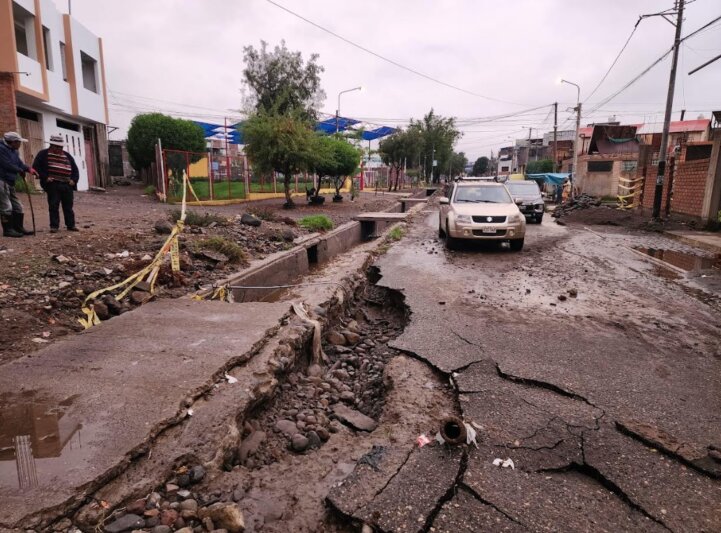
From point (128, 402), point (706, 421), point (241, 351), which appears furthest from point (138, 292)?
point (706, 421)

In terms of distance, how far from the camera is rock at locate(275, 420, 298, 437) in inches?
128

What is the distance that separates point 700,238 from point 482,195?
257 inches

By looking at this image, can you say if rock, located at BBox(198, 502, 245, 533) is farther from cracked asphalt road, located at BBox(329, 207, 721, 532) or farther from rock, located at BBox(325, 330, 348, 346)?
rock, located at BBox(325, 330, 348, 346)

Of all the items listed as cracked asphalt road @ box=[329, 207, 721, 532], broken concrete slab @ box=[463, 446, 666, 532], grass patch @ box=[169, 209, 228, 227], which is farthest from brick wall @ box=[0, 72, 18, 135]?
broken concrete slab @ box=[463, 446, 666, 532]

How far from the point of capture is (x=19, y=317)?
176 inches

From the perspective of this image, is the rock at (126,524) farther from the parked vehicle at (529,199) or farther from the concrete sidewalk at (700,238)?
the parked vehicle at (529,199)

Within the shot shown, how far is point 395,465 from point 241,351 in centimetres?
169

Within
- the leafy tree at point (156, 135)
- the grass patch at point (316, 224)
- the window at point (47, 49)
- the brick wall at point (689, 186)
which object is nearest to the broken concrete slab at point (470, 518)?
the grass patch at point (316, 224)

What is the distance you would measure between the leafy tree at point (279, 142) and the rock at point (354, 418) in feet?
47.1

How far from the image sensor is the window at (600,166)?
3384cm

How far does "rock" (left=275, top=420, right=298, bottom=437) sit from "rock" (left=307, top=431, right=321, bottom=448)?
4.7 inches

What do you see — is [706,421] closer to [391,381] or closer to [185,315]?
[391,381]

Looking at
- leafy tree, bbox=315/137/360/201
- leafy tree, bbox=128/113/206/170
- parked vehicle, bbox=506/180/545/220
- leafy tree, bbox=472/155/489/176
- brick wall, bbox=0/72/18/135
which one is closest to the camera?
brick wall, bbox=0/72/18/135

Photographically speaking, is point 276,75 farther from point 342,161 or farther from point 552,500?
point 552,500
